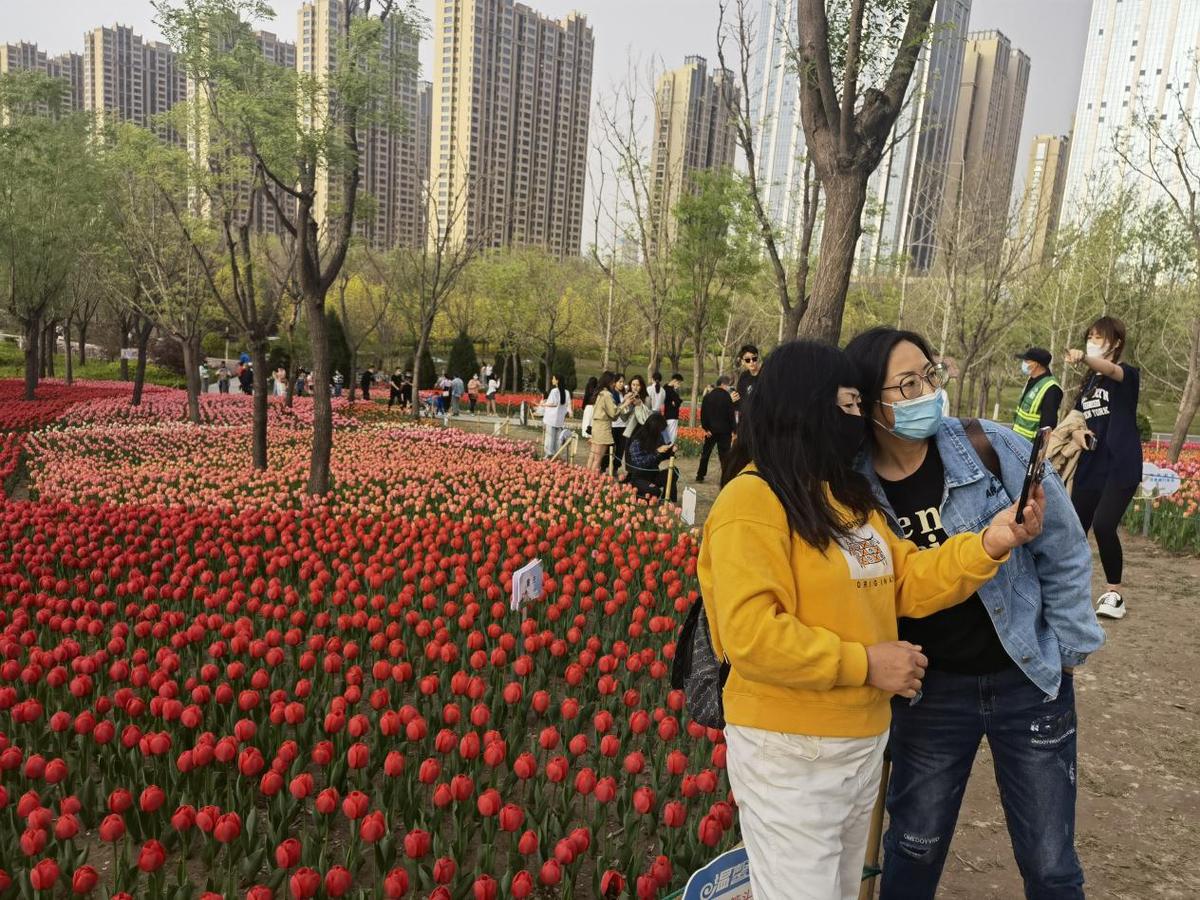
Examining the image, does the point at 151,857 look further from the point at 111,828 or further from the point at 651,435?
the point at 651,435

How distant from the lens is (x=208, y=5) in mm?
9766

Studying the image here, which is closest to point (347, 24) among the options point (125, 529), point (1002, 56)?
point (125, 529)

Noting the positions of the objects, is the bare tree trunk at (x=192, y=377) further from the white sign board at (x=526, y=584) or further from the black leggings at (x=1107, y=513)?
the black leggings at (x=1107, y=513)

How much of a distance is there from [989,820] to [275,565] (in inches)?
172

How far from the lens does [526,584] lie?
191 inches

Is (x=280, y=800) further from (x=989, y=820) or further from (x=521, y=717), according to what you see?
(x=989, y=820)

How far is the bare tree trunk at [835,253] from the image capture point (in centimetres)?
567

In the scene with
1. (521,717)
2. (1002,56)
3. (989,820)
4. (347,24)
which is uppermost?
(1002,56)

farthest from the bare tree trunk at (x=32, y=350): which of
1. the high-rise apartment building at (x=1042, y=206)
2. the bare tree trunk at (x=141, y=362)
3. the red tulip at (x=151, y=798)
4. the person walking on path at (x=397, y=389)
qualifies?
the high-rise apartment building at (x=1042, y=206)

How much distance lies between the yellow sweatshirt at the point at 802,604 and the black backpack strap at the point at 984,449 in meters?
0.37

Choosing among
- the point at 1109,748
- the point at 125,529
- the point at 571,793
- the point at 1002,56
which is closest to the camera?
the point at 571,793

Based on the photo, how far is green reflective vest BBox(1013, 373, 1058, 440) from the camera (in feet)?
19.4

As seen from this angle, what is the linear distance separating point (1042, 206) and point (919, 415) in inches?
998

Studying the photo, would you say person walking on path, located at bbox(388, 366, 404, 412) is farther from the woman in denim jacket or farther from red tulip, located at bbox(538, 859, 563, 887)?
the woman in denim jacket
